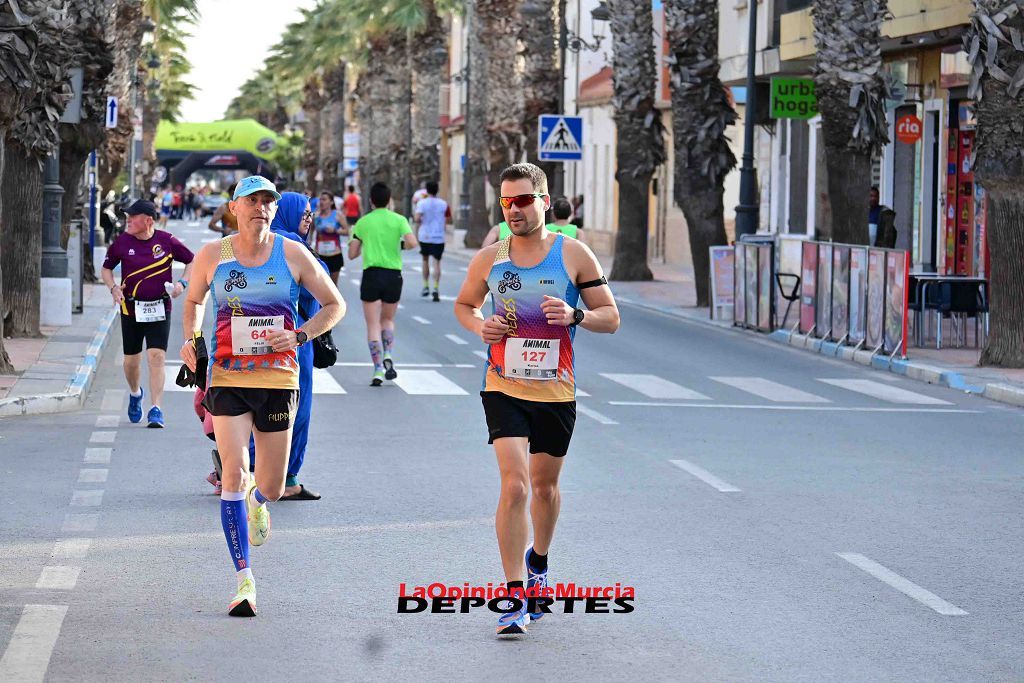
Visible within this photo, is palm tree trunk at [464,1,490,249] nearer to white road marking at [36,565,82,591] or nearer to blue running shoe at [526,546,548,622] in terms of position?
white road marking at [36,565,82,591]

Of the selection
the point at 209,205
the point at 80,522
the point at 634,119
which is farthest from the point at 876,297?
the point at 209,205

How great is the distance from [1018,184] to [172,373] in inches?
349

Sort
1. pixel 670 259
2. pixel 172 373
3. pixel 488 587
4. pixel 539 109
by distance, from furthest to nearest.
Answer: pixel 670 259
pixel 539 109
pixel 172 373
pixel 488 587

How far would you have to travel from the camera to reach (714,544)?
9539 millimetres

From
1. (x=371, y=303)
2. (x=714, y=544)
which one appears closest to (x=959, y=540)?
(x=714, y=544)

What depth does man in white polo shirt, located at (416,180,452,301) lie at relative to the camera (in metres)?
32.1

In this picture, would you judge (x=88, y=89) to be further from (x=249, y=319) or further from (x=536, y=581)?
(x=536, y=581)

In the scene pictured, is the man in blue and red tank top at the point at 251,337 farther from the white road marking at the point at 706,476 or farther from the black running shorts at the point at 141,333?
the black running shorts at the point at 141,333

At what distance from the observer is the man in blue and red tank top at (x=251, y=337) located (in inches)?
308

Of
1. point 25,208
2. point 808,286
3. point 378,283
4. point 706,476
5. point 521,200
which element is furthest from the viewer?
point 808,286

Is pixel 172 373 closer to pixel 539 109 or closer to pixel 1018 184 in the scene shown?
pixel 1018 184

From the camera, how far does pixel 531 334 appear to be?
24.4ft

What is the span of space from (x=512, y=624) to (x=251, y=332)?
1.67 m

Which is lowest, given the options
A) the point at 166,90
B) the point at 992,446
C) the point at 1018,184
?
the point at 992,446
